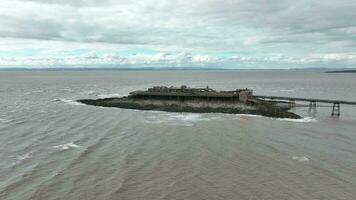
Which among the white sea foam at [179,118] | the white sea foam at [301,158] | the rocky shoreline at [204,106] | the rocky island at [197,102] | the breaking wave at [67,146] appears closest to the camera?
the white sea foam at [301,158]

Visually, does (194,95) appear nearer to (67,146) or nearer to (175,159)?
(67,146)

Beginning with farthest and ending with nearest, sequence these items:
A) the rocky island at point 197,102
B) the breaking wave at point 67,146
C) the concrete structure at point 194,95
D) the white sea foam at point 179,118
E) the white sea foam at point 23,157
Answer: the concrete structure at point 194,95
the rocky island at point 197,102
the white sea foam at point 179,118
the breaking wave at point 67,146
the white sea foam at point 23,157

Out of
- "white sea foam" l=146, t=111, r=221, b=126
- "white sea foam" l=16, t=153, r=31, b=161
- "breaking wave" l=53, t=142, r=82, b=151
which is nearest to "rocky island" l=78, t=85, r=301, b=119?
"white sea foam" l=146, t=111, r=221, b=126

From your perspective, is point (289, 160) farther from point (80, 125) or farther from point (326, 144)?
point (80, 125)

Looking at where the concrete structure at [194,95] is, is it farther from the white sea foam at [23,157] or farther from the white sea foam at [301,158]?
the white sea foam at [23,157]

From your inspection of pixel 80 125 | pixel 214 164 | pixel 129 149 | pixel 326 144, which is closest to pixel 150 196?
pixel 214 164

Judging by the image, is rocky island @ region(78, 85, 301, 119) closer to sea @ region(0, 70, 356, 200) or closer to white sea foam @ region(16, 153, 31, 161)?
sea @ region(0, 70, 356, 200)

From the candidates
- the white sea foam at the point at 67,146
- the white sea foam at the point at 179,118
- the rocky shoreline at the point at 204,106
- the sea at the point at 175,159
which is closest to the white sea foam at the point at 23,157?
the sea at the point at 175,159

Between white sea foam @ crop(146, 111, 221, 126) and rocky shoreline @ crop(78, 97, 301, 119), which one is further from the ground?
rocky shoreline @ crop(78, 97, 301, 119)
